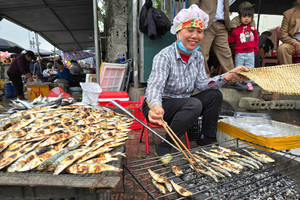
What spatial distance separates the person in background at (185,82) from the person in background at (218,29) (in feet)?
6.13

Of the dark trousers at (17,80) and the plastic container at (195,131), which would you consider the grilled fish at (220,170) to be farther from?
the dark trousers at (17,80)

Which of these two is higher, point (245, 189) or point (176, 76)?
point (176, 76)

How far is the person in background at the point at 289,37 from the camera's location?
15.4 feet

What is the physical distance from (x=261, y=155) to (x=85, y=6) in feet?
26.8

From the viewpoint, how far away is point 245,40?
4492 mm

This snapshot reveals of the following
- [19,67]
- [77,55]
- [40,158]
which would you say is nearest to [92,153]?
[40,158]

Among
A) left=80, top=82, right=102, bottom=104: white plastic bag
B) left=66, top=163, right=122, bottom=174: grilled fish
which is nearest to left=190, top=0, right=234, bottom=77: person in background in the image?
left=80, top=82, right=102, bottom=104: white plastic bag

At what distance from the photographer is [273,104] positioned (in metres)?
4.75

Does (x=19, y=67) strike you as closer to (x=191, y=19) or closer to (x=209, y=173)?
(x=191, y=19)

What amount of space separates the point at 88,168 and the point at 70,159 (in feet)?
0.57

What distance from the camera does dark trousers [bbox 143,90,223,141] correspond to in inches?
93.7

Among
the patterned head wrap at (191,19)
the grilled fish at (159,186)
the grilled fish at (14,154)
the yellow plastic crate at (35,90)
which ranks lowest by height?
the grilled fish at (159,186)

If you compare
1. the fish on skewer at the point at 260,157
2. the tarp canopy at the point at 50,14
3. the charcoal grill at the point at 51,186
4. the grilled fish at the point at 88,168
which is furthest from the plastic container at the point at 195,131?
the tarp canopy at the point at 50,14

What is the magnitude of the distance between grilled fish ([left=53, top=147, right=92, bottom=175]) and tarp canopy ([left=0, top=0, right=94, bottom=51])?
7.23 m
